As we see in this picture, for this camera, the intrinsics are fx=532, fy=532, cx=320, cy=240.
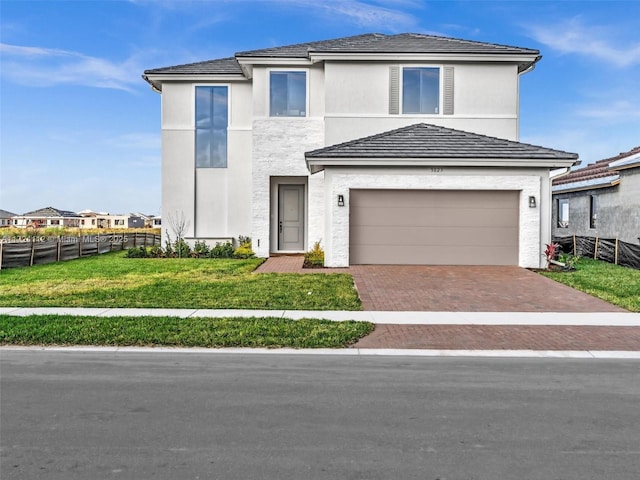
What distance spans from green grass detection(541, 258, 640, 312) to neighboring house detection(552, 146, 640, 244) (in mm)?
4992

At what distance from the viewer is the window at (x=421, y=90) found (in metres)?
A: 21.0

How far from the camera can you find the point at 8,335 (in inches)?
345

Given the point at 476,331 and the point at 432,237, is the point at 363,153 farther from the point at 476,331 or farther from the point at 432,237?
the point at 476,331

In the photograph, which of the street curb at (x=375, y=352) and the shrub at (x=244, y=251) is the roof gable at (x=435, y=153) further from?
the street curb at (x=375, y=352)

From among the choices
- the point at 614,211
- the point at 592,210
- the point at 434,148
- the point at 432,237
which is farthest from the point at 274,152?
the point at 592,210

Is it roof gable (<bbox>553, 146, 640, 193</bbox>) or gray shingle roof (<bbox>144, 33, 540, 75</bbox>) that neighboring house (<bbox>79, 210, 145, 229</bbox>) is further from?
roof gable (<bbox>553, 146, 640, 193</bbox>)

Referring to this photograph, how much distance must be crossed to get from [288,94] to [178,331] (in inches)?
567

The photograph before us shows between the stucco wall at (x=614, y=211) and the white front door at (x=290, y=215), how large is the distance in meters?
14.3

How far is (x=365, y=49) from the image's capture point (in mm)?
20812

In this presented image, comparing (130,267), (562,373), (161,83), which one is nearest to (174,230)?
(130,267)

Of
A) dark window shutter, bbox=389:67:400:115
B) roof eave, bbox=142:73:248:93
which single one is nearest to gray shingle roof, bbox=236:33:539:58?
dark window shutter, bbox=389:67:400:115

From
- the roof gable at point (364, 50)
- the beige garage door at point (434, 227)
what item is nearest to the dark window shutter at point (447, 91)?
the roof gable at point (364, 50)

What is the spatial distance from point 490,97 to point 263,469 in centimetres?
1994

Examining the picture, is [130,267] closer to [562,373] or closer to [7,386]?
[7,386]
